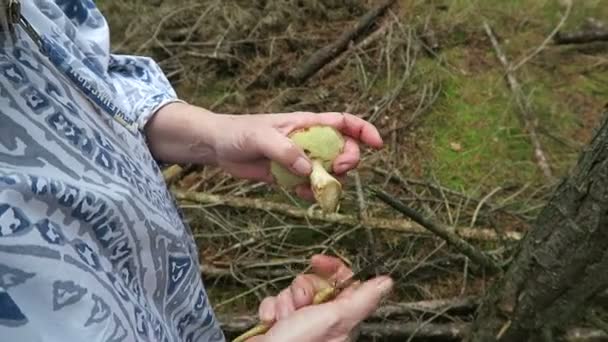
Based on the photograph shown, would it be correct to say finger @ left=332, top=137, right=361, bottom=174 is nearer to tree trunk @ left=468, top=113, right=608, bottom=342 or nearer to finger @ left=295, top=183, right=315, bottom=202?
finger @ left=295, top=183, right=315, bottom=202

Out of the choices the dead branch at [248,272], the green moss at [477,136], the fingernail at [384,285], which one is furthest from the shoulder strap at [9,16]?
the green moss at [477,136]

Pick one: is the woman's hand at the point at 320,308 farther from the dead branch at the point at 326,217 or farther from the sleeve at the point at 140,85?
the dead branch at the point at 326,217

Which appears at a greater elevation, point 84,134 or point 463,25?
point 84,134

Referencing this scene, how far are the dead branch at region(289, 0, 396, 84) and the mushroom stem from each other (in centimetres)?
214

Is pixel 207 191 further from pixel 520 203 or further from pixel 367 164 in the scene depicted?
pixel 520 203

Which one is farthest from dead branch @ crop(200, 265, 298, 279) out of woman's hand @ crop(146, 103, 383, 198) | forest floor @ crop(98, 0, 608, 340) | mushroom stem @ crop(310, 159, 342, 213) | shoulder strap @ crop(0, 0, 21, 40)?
shoulder strap @ crop(0, 0, 21, 40)

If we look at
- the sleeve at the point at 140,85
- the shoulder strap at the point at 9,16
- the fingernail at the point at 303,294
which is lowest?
the fingernail at the point at 303,294

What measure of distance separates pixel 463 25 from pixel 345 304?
9.32ft

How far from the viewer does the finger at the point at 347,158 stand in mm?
1226

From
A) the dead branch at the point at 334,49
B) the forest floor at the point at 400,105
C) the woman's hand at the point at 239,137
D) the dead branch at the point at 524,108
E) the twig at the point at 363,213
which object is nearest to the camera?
the woman's hand at the point at 239,137

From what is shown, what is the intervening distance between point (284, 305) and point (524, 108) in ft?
7.42

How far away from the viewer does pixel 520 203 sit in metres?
2.63

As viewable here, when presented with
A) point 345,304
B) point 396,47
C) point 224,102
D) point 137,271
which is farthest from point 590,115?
point 137,271

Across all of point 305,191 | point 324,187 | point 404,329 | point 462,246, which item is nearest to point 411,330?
point 404,329
